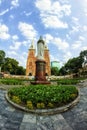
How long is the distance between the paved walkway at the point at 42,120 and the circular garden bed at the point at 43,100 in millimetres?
326

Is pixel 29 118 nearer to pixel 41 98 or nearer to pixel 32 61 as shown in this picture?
pixel 41 98

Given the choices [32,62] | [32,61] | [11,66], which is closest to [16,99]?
[11,66]

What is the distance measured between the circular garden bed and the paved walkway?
1.07 ft

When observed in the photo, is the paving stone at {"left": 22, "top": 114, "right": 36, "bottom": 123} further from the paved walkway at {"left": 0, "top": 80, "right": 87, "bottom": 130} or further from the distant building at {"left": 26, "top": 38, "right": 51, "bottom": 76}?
the distant building at {"left": 26, "top": 38, "right": 51, "bottom": 76}

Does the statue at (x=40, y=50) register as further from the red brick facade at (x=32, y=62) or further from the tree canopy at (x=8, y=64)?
the red brick facade at (x=32, y=62)

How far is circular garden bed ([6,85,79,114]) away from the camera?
8867 millimetres

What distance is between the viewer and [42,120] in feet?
25.9

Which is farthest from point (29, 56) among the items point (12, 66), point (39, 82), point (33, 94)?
point (33, 94)

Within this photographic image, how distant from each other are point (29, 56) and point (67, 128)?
6782 centimetres

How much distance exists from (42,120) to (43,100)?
1.64 metres

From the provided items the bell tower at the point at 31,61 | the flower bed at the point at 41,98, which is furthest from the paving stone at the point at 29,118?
the bell tower at the point at 31,61

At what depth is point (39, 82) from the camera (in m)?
16.2

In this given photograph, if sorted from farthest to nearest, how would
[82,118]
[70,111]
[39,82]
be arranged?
[39,82], [70,111], [82,118]

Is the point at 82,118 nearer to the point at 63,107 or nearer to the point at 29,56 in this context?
the point at 63,107
